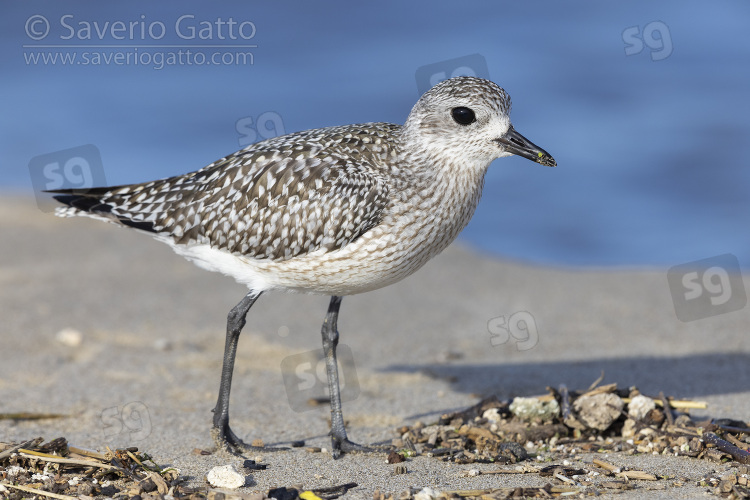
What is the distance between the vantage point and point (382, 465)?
5.55 m

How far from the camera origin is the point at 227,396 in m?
6.10

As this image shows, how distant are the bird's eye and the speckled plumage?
3 centimetres

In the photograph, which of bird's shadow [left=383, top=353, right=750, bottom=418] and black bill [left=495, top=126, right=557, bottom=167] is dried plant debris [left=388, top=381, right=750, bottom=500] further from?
black bill [left=495, top=126, right=557, bottom=167]

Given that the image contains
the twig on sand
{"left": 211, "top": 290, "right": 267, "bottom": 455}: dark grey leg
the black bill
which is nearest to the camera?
the twig on sand

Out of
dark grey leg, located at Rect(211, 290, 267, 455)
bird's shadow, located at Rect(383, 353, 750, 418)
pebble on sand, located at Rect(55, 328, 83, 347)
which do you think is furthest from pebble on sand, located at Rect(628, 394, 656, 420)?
pebble on sand, located at Rect(55, 328, 83, 347)

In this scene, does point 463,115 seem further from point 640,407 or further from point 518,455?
point 640,407

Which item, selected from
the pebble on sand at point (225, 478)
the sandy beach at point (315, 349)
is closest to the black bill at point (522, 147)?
the sandy beach at point (315, 349)

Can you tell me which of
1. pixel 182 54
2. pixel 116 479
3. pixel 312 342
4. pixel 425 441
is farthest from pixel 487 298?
pixel 182 54

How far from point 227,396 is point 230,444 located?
13.0 inches

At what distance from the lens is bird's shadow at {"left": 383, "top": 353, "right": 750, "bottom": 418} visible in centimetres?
747

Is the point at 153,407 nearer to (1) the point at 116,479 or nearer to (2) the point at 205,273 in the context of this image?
(1) the point at 116,479

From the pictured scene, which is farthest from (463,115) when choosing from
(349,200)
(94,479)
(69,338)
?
(69,338)

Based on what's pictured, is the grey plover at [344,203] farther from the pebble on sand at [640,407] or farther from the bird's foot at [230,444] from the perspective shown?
the pebble on sand at [640,407]

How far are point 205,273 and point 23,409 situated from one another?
366cm
